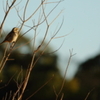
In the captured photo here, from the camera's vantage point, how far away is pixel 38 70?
49938mm

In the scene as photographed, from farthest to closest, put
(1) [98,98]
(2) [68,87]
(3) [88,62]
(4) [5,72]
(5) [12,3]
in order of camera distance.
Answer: (3) [88,62], (4) [5,72], (2) [68,87], (1) [98,98], (5) [12,3]

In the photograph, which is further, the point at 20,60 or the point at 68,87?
the point at 20,60

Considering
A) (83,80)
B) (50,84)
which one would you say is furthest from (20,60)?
(50,84)

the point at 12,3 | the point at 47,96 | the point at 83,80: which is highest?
the point at 12,3

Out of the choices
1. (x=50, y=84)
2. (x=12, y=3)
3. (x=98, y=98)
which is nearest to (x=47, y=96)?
(x=50, y=84)

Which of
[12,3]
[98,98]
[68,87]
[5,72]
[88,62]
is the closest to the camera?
[12,3]

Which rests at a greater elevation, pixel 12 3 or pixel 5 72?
pixel 12 3

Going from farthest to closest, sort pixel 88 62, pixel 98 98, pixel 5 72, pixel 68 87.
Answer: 1. pixel 88 62
2. pixel 5 72
3. pixel 68 87
4. pixel 98 98

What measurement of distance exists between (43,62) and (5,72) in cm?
577

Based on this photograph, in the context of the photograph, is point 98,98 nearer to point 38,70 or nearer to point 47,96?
point 47,96

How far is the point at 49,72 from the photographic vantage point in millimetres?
48938

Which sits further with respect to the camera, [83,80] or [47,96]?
[83,80]

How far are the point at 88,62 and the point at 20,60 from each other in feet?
23.2

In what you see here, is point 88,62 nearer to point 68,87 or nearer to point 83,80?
point 83,80
